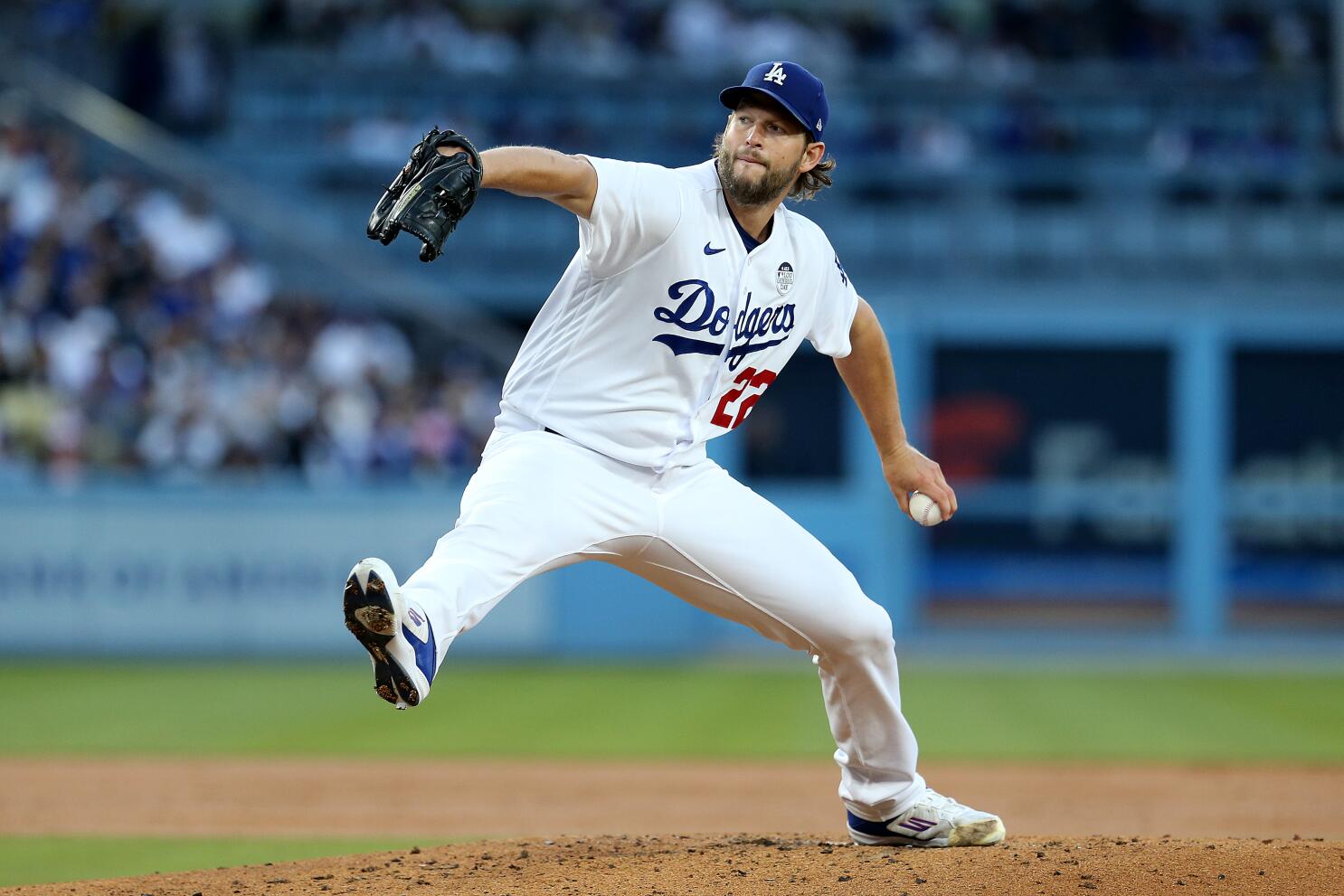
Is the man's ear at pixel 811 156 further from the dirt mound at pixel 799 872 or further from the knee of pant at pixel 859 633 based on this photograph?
the dirt mound at pixel 799 872

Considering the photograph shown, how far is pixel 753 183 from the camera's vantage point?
Result: 4.42 m

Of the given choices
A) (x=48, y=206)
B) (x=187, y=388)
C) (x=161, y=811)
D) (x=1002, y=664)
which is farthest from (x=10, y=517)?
(x=1002, y=664)

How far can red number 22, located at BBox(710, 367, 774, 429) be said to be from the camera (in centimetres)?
461

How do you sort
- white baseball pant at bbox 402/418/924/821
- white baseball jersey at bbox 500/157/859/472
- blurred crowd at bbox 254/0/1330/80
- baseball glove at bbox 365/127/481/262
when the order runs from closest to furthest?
baseball glove at bbox 365/127/481/262 → white baseball pant at bbox 402/418/924/821 → white baseball jersey at bbox 500/157/859/472 → blurred crowd at bbox 254/0/1330/80

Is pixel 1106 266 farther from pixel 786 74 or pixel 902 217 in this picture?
pixel 786 74

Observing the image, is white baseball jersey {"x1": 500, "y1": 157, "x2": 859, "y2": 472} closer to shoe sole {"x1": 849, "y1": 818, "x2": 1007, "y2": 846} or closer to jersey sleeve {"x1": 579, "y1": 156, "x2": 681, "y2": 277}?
jersey sleeve {"x1": 579, "y1": 156, "x2": 681, "y2": 277}

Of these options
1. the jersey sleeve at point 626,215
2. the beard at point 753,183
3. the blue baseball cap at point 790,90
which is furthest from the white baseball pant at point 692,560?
the blue baseball cap at point 790,90

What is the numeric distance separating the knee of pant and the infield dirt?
0.57m

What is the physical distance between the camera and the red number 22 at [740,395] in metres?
4.61

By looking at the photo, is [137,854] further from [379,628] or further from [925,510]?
[925,510]

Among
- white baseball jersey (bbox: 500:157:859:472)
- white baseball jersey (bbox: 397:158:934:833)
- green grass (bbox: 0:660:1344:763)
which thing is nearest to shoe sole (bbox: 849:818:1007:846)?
white baseball jersey (bbox: 397:158:934:833)

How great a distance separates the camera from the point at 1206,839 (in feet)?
15.8

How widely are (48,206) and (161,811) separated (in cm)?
910

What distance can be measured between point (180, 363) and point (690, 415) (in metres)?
10.1
